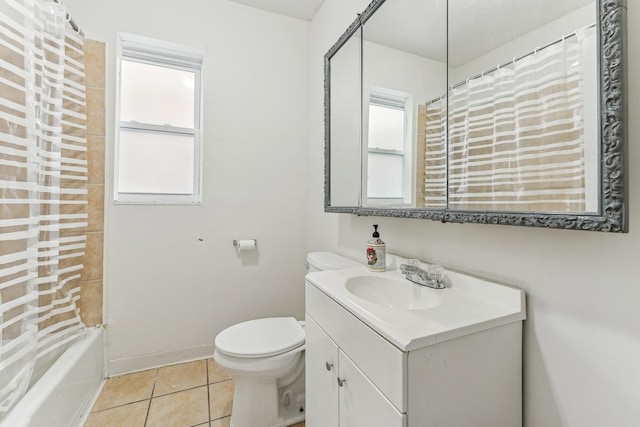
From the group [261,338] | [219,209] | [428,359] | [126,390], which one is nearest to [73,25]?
[219,209]

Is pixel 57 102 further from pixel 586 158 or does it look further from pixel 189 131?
pixel 586 158

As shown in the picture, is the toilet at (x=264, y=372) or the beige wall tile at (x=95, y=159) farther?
the beige wall tile at (x=95, y=159)

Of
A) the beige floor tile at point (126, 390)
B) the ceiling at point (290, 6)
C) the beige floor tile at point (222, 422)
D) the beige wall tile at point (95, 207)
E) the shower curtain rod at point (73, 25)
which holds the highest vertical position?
the ceiling at point (290, 6)

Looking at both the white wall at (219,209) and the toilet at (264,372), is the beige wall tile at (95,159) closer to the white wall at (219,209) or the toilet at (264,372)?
the white wall at (219,209)

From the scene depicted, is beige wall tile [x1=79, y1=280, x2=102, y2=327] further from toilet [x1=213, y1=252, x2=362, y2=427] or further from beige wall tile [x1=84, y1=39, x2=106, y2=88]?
beige wall tile [x1=84, y1=39, x2=106, y2=88]

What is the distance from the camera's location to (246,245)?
1.92m

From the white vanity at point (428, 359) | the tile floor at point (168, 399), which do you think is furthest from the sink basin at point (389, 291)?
the tile floor at point (168, 399)

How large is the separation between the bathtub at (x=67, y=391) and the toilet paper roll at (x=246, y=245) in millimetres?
925

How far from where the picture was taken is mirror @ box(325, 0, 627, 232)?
593mm

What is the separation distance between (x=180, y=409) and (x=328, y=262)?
1.08 m

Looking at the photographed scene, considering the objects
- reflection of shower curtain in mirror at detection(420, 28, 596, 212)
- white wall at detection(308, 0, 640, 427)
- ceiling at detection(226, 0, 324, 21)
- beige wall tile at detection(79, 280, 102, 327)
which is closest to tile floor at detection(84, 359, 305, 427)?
beige wall tile at detection(79, 280, 102, 327)

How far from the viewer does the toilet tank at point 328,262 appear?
1.48m

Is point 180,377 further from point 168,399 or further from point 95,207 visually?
point 95,207

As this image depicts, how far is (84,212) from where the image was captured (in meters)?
1.58
